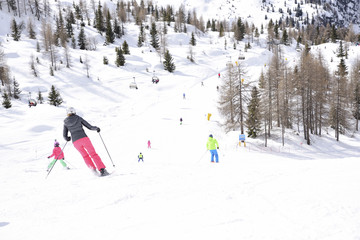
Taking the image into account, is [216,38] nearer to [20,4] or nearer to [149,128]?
[20,4]

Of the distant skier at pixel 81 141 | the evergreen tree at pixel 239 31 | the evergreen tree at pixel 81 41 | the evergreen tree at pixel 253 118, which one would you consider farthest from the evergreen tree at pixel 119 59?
the evergreen tree at pixel 239 31

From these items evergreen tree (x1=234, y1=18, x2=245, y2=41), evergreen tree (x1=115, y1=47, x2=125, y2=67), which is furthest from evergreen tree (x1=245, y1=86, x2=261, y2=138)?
evergreen tree (x1=234, y1=18, x2=245, y2=41)

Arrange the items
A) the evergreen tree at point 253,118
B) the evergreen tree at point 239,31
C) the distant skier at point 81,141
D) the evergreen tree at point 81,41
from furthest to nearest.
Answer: the evergreen tree at point 239,31 < the evergreen tree at point 81,41 < the evergreen tree at point 253,118 < the distant skier at point 81,141

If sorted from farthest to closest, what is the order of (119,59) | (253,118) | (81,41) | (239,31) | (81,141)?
1. (239,31)
2. (81,41)
3. (119,59)
4. (253,118)
5. (81,141)

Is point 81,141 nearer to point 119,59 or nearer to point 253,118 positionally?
point 253,118

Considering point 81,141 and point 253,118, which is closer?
point 81,141

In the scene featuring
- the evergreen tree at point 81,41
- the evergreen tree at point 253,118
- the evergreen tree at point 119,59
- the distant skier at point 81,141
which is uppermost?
the evergreen tree at point 81,41

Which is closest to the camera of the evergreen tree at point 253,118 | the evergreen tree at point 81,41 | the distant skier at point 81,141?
the distant skier at point 81,141

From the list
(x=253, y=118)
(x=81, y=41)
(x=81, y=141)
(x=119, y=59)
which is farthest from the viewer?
(x=81, y=41)

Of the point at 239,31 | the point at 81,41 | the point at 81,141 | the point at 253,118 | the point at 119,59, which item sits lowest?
the point at 253,118

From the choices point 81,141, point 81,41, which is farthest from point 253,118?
point 81,41

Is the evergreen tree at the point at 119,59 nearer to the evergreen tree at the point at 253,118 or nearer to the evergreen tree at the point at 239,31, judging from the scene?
the evergreen tree at the point at 253,118

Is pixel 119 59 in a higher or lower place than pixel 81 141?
higher

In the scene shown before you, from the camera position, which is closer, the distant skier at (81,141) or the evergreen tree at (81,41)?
the distant skier at (81,141)
